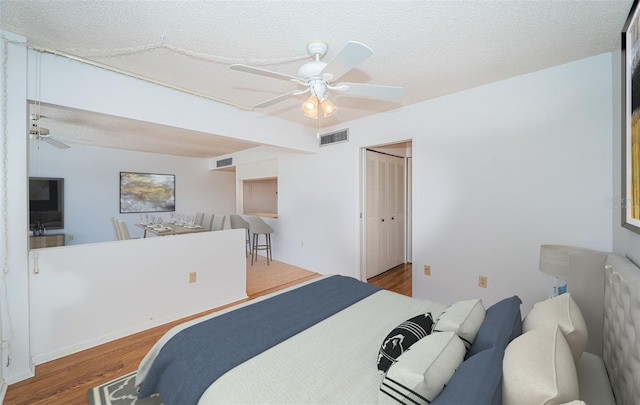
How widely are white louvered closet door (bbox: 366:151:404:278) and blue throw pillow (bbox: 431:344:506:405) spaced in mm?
2891

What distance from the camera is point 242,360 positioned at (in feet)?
3.95

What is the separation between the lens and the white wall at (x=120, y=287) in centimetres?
206

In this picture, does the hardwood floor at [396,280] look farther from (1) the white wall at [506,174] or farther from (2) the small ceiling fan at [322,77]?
(2) the small ceiling fan at [322,77]

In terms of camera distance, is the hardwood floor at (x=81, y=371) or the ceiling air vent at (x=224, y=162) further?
the ceiling air vent at (x=224, y=162)

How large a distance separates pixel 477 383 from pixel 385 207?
3.50 meters

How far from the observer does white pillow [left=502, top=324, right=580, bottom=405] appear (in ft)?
2.47

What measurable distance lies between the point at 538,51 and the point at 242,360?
291 centimetres

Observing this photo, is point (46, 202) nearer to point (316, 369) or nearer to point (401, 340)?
point (316, 369)

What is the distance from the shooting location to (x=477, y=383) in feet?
2.78

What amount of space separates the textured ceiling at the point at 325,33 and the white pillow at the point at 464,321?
1728mm

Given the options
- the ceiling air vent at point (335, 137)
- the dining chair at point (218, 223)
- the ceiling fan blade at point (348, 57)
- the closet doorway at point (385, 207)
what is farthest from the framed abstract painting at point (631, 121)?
the dining chair at point (218, 223)

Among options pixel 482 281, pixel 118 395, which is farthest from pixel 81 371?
pixel 482 281

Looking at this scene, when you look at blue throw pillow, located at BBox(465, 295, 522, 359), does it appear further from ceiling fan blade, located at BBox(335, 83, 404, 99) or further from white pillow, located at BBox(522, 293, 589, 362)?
ceiling fan blade, located at BBox(335, 83, 404, 99)

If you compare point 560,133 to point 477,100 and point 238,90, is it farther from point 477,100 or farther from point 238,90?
point 238,90
